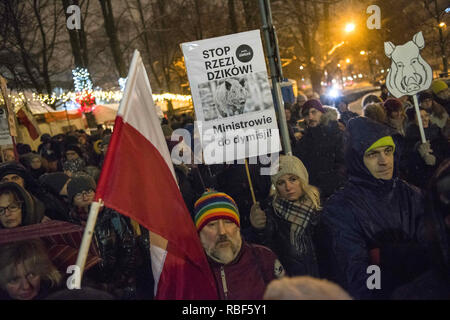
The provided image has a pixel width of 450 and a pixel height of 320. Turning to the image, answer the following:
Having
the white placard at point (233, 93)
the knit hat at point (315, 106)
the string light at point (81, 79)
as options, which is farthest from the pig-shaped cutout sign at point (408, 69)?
the string light at point (81, 79)

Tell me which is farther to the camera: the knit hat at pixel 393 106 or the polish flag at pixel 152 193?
the knit hat at pixel 393 106

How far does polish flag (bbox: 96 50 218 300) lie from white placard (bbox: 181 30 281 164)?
54.4 inches

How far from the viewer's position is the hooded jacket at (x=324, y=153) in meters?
4.89

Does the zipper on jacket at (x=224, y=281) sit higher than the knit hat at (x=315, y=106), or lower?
lower

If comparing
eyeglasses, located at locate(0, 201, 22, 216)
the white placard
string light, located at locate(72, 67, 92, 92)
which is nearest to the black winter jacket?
the white placard

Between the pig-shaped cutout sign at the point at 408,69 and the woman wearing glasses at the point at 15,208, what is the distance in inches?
140

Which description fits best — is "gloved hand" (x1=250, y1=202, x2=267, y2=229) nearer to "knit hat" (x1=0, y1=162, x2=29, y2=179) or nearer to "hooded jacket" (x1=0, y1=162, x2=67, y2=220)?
"hooded jacket" (x1=0, y1=162, x2=67, y2=220)

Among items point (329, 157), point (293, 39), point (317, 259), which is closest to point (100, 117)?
point (293, 39)

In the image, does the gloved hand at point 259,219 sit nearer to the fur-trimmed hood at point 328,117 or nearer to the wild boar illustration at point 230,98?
the wild boar illustration at point 230,98

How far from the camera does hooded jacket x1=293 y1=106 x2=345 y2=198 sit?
4887mm

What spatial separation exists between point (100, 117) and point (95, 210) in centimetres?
2239

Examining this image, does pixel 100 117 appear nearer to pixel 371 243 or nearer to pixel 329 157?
pixel 329 157

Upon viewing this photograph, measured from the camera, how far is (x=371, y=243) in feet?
8.25

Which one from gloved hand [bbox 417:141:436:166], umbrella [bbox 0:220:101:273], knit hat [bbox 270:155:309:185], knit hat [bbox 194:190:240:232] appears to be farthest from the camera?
gloved hand [bbox 417:141:436:166]
